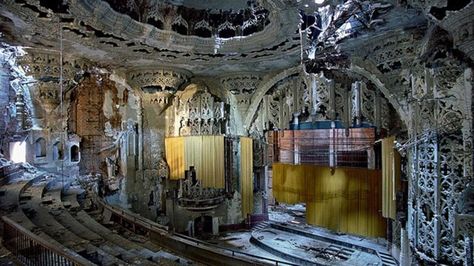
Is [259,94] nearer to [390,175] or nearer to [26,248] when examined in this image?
[390,175]

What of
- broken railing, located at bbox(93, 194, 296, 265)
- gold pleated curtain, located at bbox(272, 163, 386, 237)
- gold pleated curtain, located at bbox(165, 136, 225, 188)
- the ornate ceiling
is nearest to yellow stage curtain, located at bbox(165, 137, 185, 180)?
gold pleated curtain, located at bbox(165, 136, 225, 188)

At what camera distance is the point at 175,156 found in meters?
13.5

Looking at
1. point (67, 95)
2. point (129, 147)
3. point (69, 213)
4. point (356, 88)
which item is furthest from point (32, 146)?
point (356, 88)

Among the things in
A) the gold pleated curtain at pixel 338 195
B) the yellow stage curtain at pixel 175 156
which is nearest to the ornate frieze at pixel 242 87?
the yellow stage curtain at pixel 175 156

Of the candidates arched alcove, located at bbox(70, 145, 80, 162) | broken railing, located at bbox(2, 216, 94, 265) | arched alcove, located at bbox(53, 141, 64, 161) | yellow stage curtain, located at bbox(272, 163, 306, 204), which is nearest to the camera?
broken railing, located at bbox(2, 216, 94, 265)

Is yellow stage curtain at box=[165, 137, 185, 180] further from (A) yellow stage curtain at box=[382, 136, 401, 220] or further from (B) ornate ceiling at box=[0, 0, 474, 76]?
(A) yellow stage curtain at box=[382, 136, 401, 220]

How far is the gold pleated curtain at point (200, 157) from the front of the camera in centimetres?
1328

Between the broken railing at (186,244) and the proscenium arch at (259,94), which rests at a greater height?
the proscenium arch at (259,94)

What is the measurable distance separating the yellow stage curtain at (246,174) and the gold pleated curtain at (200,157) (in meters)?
1.05

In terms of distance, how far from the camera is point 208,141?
1330 cm

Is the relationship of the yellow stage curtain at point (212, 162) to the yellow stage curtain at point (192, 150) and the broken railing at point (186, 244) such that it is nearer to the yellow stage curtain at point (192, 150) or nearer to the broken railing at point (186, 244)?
the yellow stage curtain at point (192, 150)

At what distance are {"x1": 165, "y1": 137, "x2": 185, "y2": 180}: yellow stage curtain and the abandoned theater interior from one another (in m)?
0.05

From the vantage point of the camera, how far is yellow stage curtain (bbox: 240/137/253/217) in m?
14.0

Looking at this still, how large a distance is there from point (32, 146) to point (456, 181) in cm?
1387
